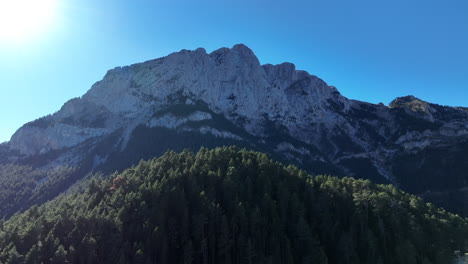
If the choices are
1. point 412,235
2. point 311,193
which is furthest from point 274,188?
point 412,235

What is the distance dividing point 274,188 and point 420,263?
49515mm

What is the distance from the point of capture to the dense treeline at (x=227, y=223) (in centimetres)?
8506

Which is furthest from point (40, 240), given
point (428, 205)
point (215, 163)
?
point (428, 205)

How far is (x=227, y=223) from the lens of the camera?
96562 mm

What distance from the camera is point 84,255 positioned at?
78.4 meters

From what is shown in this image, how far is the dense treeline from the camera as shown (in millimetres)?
85062

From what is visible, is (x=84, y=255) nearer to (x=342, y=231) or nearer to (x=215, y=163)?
(x=215, y=163)

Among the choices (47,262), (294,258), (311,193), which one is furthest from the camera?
(311,193)

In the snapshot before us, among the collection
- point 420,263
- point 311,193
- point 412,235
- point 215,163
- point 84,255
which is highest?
point 215,163

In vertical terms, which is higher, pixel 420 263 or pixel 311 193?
pixel 311 193

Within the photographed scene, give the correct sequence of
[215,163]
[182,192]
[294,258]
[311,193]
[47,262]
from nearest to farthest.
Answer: [47,262] < [294,258] < [182,192] < [311,193] < [215,163]

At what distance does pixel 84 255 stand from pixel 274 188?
2578 inches

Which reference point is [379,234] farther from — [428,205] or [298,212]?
[428,205]

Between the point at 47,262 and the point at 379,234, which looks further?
the point at 379,234
